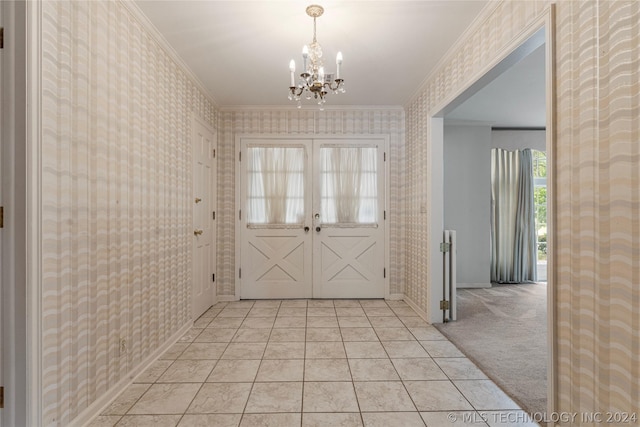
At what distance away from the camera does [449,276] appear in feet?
10.6

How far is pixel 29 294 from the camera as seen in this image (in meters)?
1.33

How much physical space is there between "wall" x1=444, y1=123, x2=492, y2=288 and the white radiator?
1.81 meters

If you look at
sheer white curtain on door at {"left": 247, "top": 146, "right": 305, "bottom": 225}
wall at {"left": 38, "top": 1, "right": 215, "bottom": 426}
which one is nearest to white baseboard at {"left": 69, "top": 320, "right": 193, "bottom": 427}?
wall at {"left": 38, "top": 1, "right": 215, "bottom": 426}

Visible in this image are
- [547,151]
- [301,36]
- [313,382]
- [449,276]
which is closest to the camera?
[547,151]

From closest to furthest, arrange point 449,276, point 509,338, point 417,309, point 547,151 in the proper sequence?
point 547,151 → point 509,338 → point 449,276 → point 417,309

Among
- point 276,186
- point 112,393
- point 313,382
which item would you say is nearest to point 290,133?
point 276,186

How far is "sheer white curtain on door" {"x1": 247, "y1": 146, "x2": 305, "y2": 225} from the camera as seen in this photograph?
13.5ft

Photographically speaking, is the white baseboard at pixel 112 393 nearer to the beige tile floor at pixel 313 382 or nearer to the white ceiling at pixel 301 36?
the beige tile floor at pixel 313 382

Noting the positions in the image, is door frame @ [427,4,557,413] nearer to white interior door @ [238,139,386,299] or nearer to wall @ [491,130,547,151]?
white interior door @ [238,139,386,299]

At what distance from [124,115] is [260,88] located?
1.77 m

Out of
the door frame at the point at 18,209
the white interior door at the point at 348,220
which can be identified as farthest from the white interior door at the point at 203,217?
the door frame at the point at 18,209

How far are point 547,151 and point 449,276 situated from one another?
6.49 ft

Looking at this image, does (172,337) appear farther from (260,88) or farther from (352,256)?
(260,88)

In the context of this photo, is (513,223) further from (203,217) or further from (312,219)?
(203,217)
